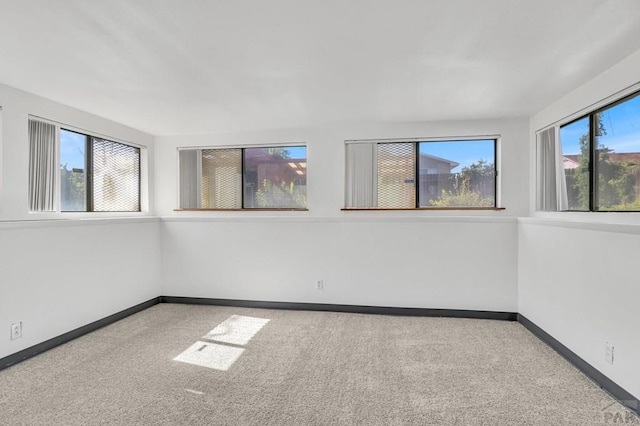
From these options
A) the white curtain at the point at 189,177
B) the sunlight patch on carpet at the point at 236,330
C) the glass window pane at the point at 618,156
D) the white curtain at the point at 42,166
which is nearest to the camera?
the glass window pane at the point at 618,156

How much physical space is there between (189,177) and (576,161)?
460cm

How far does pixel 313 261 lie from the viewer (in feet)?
13.5

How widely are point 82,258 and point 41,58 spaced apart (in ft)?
6.29

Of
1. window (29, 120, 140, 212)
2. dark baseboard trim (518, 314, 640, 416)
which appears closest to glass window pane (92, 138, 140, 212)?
window (29, 120, 140, 212)

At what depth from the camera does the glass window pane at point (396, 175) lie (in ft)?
13.5

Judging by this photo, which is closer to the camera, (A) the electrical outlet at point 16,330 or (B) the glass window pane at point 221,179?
(A) the electrical outlet at point 16,330

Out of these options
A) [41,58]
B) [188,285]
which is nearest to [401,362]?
[188,285]

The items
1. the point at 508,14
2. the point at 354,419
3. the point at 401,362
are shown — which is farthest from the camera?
the point at 401,362

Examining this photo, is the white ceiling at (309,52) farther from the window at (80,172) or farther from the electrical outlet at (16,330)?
the electrical outlet at (16,330)

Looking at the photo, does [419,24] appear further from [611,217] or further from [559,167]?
[559,167]

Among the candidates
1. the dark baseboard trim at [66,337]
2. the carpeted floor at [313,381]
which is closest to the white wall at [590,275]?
the carpeted floor at [313,381]

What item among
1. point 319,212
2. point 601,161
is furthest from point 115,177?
point 601,161

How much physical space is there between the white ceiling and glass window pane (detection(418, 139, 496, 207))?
0.69 meters

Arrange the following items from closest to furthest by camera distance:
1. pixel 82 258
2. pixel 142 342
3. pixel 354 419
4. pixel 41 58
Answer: pixel 354 419 → pixel 41 58 → pixel 142 342 → pixel 82 258
